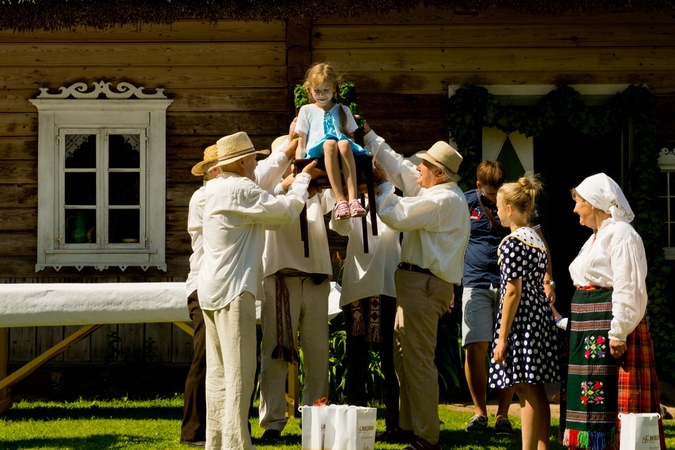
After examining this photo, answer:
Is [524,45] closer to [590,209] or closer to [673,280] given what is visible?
[673,280]

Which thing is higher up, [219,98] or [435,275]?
[219,98]

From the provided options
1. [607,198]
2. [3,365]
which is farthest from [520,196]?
[3,365]

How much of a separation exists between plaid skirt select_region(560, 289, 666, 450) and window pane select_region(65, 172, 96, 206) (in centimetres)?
512

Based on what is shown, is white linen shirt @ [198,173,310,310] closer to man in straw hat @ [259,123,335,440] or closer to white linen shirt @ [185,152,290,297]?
white linen shirt @ [185,152,290,297]

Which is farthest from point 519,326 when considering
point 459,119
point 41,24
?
point 41,24

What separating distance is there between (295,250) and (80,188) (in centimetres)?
337

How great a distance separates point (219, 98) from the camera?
874cm

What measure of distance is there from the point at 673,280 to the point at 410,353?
13.1 feet

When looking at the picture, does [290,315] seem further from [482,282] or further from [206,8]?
[206,8]

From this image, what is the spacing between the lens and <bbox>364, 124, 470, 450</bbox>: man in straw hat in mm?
5633

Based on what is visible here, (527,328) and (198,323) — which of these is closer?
(527,328)

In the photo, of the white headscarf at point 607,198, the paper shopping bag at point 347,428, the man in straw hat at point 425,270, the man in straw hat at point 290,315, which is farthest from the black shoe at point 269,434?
the white headscarf at point 607,198

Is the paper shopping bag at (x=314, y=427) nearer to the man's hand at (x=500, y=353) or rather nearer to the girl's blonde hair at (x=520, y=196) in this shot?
the man's hand at (x=500, y=353)

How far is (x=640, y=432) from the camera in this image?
14.9 feet
